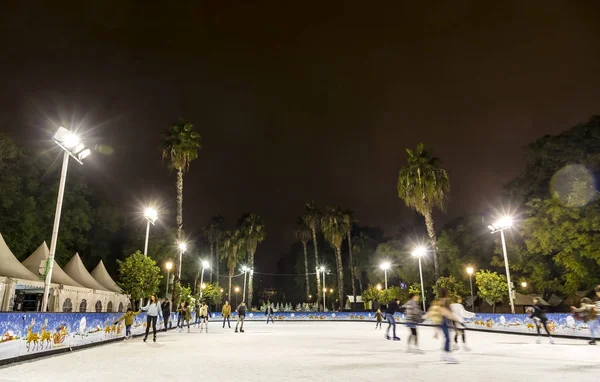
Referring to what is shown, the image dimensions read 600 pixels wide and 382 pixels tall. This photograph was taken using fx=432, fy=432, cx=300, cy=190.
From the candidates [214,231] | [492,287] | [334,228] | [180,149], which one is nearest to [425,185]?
[492,287]

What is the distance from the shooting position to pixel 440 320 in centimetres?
1095

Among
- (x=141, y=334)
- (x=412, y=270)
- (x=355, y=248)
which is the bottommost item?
(x=141, y=334)

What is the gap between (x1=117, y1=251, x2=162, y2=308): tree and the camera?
2677 cm

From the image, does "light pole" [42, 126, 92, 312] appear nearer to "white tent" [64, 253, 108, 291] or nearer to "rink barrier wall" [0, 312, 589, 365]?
"rink barrier wall" [0, 312, 589, 365]

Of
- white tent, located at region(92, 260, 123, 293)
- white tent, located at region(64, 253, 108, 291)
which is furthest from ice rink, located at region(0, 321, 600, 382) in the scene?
white tent, located at region(92, 260, 123, 293)

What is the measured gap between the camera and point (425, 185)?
120 ft

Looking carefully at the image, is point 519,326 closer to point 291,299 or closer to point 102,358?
point 102,358

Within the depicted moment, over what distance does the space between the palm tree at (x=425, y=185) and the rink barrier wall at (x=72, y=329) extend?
416 inches

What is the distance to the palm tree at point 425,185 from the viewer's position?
119 ft

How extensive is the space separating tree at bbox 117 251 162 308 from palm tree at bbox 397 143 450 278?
71.6 ft

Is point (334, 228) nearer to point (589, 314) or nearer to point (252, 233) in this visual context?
point (252, 233)

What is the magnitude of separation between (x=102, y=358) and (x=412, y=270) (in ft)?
163

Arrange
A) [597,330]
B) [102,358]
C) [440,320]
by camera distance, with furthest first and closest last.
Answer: [597,330], [102,358], [440,320]

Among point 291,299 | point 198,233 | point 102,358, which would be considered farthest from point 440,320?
point 291,299
